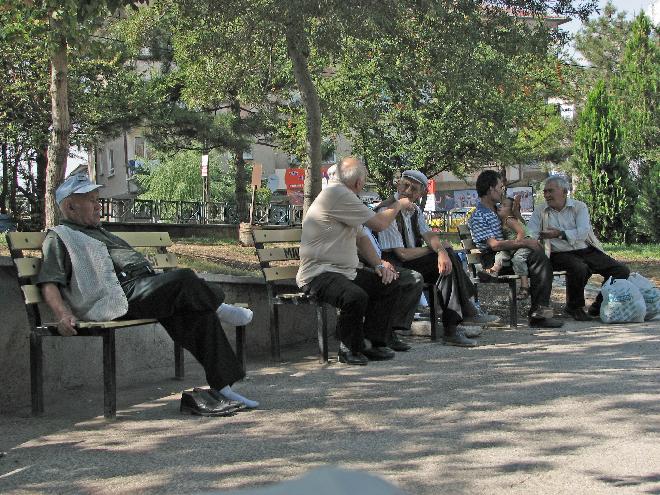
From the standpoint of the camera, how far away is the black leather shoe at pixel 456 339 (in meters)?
8.12

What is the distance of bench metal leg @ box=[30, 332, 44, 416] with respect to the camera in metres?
5.81

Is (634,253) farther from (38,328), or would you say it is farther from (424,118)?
(38,328)

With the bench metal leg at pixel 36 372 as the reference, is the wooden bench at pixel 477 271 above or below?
above

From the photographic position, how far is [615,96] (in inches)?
1259

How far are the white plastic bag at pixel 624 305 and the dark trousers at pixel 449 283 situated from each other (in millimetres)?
1794

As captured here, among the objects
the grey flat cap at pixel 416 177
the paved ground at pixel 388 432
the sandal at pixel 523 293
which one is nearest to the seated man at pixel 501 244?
the sandal at pixel 523 293

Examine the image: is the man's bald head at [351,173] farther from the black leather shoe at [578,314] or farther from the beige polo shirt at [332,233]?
the black leather shoe at [578,314]

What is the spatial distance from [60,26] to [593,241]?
5.85 meters

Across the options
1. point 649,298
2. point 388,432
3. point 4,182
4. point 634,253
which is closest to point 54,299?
point 388,432

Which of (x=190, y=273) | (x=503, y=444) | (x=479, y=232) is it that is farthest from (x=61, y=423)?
(x=479, y=232)

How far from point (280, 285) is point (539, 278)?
2.76 meters

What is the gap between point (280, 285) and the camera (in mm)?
8172

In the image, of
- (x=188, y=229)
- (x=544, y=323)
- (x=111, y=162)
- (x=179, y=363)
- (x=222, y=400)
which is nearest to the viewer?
(x=222, y=400)

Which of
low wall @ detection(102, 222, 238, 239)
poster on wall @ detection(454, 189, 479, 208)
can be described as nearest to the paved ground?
low wall @ detection(102, 222, 238, 239)
